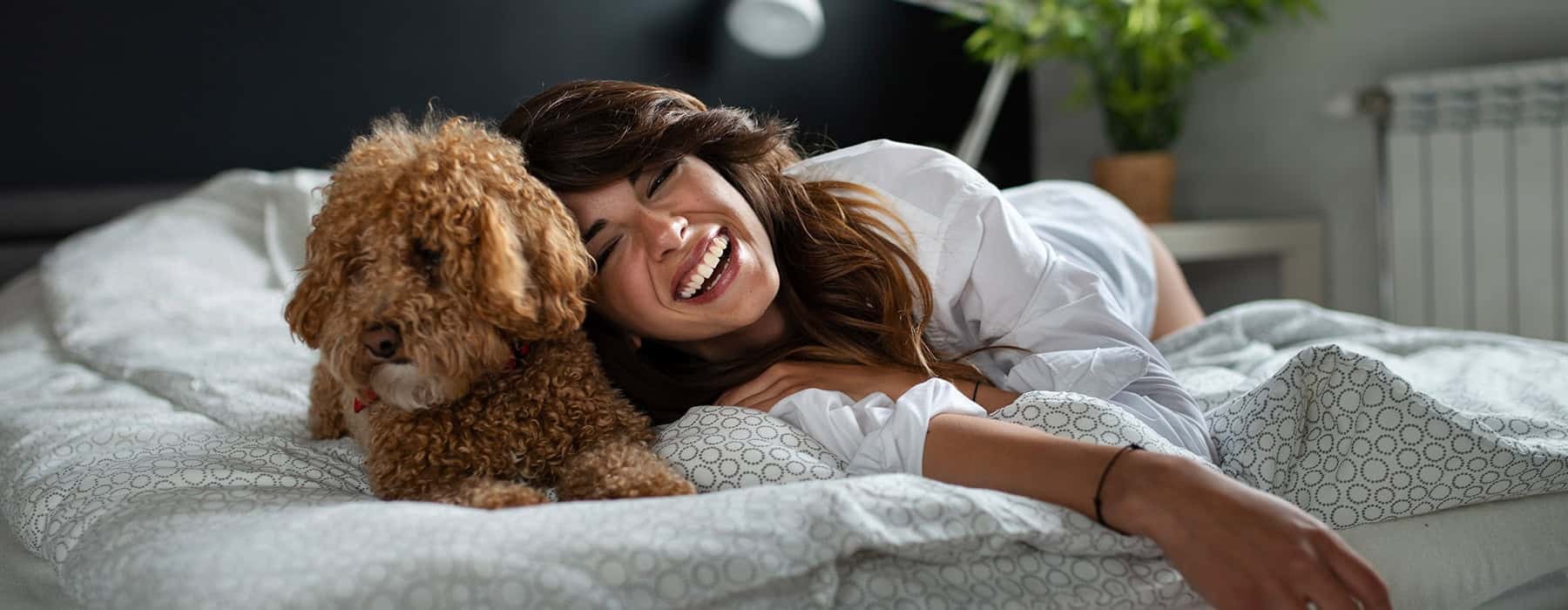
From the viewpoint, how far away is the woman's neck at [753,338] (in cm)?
153

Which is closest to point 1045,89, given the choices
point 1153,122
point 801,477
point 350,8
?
point 1153,122

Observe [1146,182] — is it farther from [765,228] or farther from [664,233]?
[664,233]

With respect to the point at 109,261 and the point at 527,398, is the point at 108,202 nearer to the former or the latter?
the point at 109,261

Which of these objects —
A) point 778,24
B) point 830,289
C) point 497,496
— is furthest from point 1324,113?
point 497,496

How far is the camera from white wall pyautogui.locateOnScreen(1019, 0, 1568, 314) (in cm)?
282

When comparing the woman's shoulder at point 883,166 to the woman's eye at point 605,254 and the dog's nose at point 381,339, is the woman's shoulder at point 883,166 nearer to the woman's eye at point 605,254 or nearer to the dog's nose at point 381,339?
the woman's eye at point 605,254

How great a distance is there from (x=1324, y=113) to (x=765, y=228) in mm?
2345

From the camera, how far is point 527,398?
1.13 metres

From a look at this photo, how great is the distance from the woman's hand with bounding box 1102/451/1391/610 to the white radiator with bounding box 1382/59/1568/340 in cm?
223

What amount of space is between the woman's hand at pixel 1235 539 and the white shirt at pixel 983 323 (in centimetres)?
25

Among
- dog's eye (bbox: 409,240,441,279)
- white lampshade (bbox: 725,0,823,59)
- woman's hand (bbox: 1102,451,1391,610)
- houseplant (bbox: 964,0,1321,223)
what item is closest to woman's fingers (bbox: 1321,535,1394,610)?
woman's hand (bbox: 1102,451,1391,610)

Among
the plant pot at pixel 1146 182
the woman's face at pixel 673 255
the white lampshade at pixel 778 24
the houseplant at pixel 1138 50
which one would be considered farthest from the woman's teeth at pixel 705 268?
the plant pot at pixel 1146 182

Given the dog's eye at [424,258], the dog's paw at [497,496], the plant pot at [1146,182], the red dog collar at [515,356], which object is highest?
the dog's eye at [424,258]

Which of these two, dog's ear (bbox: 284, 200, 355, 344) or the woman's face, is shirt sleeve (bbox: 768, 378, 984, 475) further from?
dog's ear (bbox: 284, 200, 355, 344)
